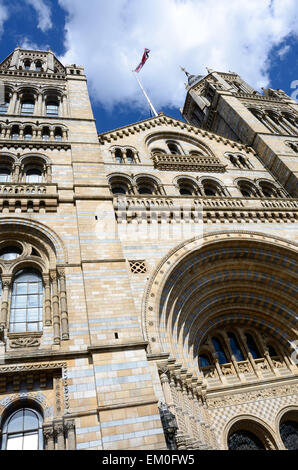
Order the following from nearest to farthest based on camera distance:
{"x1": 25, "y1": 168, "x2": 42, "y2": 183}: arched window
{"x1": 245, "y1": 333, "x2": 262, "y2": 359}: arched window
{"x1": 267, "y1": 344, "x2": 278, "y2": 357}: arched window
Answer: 1. {"x1": 245, "y1": 333, "x2": 262, "y2": 359}: arched window
2. {"x1": 267, "y1": 344, "x2": 278, "y2": 357}: arched window
3. {"x1": 25, "y1": 168, "x2": 42, "y2": 183}: arched window

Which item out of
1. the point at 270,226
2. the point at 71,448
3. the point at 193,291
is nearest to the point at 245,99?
the point at 270,226

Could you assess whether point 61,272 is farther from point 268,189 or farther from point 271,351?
point 268,189

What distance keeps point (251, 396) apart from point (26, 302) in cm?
789

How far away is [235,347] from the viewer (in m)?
13.2

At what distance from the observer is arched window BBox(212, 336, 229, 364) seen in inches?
499

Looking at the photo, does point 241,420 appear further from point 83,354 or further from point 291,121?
point 291,121

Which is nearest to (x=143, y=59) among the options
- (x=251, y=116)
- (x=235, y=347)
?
(x=251, y=116)

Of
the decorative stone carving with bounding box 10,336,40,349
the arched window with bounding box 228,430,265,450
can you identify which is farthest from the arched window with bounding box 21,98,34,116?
the arched window with bounding box 228,430,265,450

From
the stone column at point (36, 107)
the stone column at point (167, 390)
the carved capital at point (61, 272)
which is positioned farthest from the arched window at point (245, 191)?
the stone column at point (167, 390)

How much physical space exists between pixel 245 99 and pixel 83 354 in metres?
22.2

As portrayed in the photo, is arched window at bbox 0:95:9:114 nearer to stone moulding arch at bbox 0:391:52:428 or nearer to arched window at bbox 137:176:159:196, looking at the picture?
arched window at bbox 137:176:159:196

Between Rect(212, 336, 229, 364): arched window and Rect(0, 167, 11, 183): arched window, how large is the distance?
10.3m

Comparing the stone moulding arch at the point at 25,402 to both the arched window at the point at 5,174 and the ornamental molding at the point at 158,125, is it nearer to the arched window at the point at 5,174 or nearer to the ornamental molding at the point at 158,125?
the arched window at the point at 5,174

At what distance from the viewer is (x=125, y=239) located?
11742 mm
